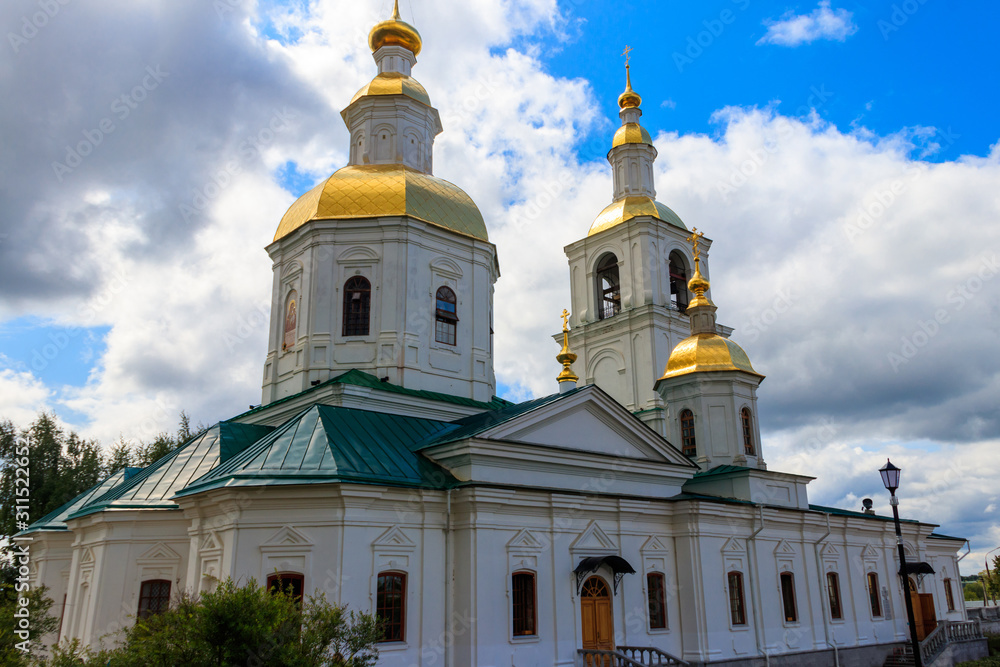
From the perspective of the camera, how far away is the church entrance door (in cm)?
1698

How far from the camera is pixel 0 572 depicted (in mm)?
25766

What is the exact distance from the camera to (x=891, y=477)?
14.6 meters

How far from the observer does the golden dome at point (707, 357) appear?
79.2 feet

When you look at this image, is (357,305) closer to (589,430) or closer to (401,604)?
(589,430)

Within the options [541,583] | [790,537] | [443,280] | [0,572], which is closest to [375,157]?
[443,280]

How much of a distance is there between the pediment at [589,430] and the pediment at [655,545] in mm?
1970

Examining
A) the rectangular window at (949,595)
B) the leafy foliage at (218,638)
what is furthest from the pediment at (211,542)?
the rectangular window at (949,595)

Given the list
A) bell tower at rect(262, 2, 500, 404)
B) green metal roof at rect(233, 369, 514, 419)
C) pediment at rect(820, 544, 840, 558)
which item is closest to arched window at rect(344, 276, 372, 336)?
bell tower at rect(262, 2, 500, 404)

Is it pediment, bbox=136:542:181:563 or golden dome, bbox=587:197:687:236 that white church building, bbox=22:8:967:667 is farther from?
golden dome, bbox=587:197:687:236

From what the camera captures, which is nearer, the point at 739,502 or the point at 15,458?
the point at 739,502

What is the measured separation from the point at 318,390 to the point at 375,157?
8494 millimetres

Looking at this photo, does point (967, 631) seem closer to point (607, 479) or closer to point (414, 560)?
point (607, 479)

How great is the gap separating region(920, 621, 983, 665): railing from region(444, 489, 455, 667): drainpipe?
52.8ft

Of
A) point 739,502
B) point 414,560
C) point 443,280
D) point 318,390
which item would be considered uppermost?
point 443,280
